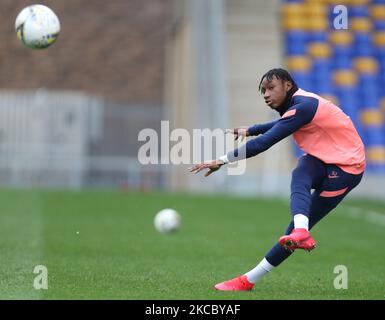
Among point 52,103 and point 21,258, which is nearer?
point 21,258

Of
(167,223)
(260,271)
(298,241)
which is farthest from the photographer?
(167,223)

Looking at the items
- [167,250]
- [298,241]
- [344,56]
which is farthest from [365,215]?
[298,241]

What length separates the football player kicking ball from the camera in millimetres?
7477

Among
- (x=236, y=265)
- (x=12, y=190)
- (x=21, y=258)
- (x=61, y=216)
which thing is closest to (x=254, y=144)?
(x=236, y=265)

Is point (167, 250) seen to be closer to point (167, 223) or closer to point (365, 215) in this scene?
point (167, 223)

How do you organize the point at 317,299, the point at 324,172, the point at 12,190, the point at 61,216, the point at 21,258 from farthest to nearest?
1. the point at 12,190
2. the point at 61,216
3. the point at 21,258
4. the point at 324,172
5. the point at 317,299

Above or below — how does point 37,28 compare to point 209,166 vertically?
above

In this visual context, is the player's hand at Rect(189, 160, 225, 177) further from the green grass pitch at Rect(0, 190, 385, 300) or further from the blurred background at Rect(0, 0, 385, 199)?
the blurred background at Rect(0, 0, 385, 199)

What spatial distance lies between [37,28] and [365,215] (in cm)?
983

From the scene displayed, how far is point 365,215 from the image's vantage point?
56.9 feet

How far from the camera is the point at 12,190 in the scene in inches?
870

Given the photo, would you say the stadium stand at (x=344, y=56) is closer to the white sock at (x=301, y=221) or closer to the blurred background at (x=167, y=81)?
the blurred background at (x=167, y=81)

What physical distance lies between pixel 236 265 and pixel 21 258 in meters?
2.19
